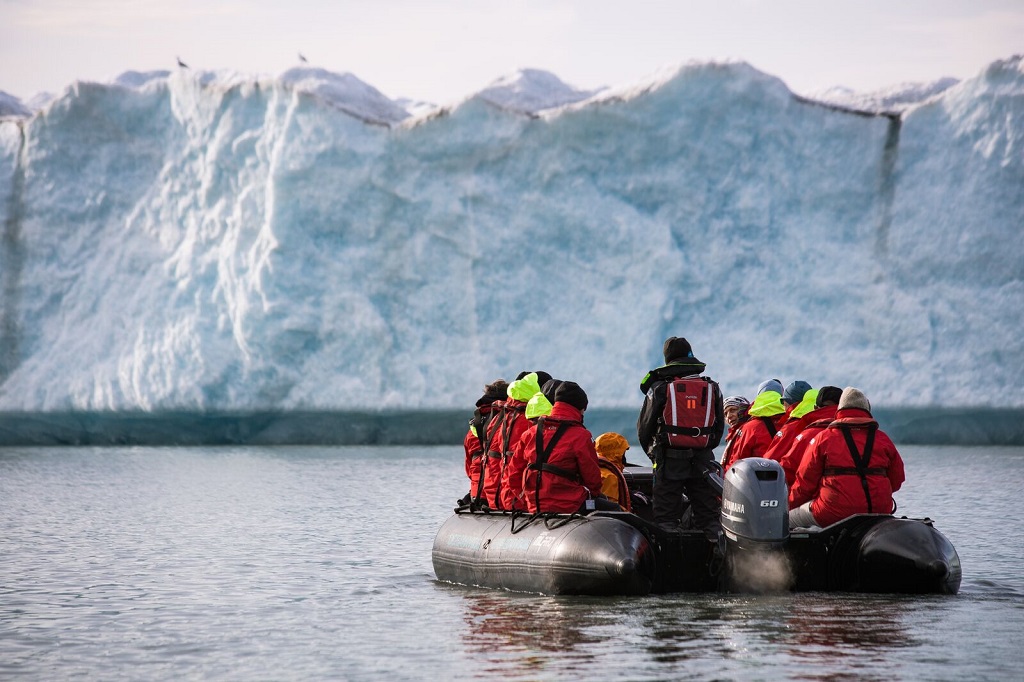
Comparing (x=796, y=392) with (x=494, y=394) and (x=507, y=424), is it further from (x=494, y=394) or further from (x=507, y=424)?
(x=507, y=424)

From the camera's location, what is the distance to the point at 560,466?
8773 millimetres

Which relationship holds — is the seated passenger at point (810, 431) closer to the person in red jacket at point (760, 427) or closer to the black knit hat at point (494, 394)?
the person in red jacket at point (760, 427)

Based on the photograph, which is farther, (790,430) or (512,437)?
(790,430)

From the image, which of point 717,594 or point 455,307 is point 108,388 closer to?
→ point 455,307

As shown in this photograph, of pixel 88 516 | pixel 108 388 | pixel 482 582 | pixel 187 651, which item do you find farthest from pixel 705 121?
pixel 187 651

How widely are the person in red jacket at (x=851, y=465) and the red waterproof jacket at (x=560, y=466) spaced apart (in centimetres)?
145

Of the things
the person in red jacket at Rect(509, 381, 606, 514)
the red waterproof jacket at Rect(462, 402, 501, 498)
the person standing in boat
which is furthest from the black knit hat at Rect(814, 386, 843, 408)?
the red waterproof jacket at Rect(462, 402, 501, 498)

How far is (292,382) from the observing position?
24000 mm

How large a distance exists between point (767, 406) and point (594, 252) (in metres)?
14.4

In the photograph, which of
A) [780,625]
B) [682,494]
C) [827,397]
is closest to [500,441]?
[682,494]

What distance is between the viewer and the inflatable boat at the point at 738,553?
331 inches

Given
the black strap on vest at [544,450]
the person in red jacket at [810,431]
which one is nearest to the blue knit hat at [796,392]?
the person in red jacket at [810,431]

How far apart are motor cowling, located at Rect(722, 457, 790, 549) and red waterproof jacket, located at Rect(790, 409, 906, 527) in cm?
55

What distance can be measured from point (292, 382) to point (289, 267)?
1.97 meters
